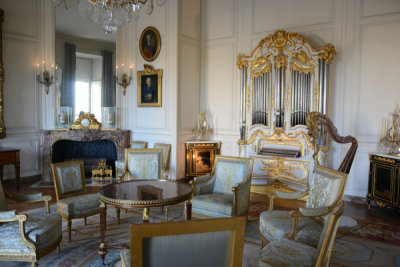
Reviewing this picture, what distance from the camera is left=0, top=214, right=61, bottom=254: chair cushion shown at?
7.91 ft

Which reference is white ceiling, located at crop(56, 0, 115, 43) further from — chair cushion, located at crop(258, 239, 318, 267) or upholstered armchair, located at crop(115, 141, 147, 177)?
chair cushion, located at crop(258, 239, 318, 267)

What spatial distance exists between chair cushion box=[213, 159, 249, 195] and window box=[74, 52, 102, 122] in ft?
12.3

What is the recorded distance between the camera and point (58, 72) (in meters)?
6.22

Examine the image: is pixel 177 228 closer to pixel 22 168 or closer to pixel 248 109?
pixel 248 109

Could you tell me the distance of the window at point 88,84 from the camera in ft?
20.9

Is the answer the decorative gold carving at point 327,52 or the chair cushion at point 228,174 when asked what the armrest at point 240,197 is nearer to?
the chair cushion at point 228,174

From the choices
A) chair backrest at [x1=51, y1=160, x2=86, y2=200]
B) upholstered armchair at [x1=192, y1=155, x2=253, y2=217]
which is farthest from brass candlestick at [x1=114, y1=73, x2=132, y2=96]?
upholstered armchair at [x1=192, y1=155, x2=253, y2=217]

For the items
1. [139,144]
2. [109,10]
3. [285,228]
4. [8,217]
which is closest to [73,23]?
[139,144]

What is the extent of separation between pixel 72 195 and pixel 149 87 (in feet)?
10.7

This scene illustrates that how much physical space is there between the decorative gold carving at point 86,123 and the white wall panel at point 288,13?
3.62m

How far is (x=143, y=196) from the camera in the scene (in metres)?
2.85

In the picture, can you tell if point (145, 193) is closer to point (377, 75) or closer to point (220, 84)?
point (220, 84)

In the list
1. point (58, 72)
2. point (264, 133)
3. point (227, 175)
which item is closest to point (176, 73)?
point (264, 133)

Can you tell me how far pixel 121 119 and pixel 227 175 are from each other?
12.5ft
